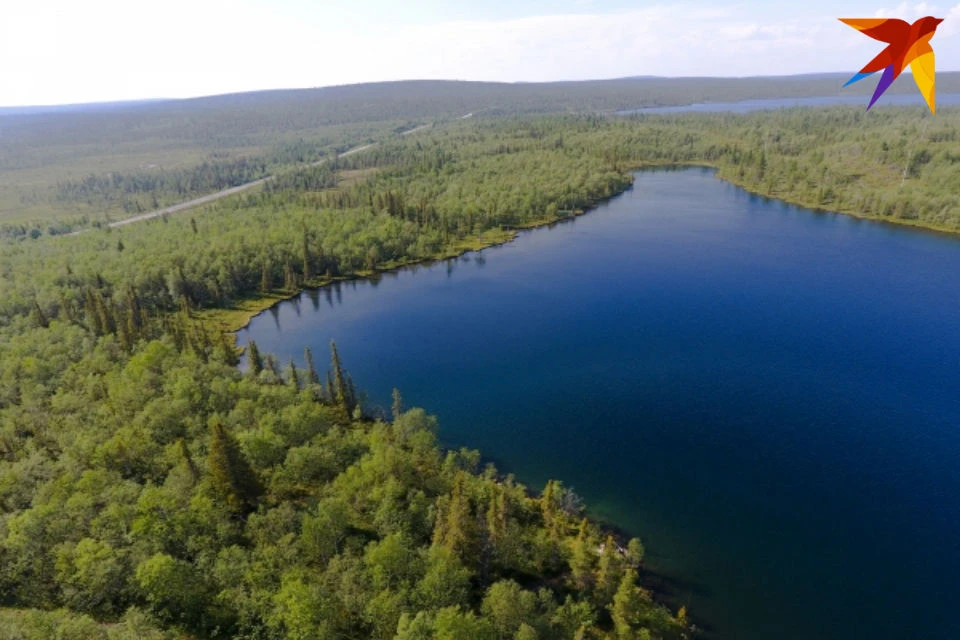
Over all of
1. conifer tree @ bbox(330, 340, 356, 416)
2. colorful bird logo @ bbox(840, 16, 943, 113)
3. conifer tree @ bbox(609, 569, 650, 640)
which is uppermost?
colorful bird logo @ bbox(840, 16, 943, 113)

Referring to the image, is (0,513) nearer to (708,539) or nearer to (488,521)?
(488,521)

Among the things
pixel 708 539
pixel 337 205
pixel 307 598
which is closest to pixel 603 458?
pixel 708 539

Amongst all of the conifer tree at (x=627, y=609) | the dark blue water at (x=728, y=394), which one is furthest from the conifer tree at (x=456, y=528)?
the dark blue water at (x=728, y=394)

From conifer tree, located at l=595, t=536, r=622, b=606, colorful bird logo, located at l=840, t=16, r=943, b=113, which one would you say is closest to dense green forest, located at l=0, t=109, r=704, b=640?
conifer tree, located at l=595, t=536, r=622, b=606

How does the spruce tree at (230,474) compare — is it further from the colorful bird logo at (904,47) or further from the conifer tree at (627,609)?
the colorful bird logo at (904,47)

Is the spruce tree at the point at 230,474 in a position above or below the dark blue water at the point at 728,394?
above

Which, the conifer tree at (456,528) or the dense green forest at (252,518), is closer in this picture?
the dense green forest at (252,518)

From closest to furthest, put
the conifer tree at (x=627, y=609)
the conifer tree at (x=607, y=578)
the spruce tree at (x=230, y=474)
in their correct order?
the conifer tree at (x=627, y=609) → the conifer tree at (x=607, y=578) → the spruce tree at (x=230, y=474)

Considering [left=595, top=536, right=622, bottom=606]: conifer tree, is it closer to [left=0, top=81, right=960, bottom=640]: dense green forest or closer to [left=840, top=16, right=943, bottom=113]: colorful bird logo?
[left=0, top=81, right=960, bottom=640]: dense green forest
